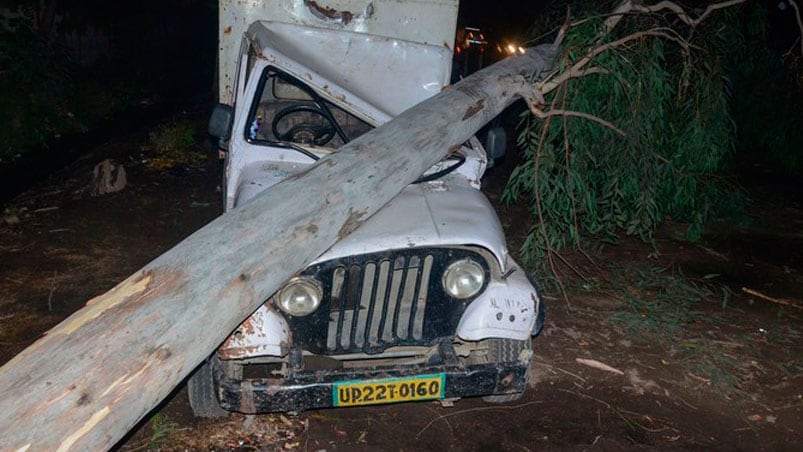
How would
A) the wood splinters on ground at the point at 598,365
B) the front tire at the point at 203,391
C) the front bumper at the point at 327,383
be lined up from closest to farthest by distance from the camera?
1. the front bumper at the point at 327,383
2. the front tire at the point at 203,391
3. the wood splinters on ground at the point at 598,365

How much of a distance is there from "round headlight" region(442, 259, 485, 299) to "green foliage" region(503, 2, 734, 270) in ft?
5.71

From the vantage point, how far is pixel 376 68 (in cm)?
495

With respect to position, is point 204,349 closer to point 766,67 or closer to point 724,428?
point 724,428

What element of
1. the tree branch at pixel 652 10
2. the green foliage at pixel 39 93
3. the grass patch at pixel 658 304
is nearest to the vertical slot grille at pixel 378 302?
the grass patch at pixel 658 304

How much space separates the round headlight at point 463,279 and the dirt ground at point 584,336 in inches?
41.5

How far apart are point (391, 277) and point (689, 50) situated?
13.9ft

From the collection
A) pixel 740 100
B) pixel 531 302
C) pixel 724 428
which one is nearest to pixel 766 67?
pixel 740 100

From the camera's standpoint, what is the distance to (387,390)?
336cm

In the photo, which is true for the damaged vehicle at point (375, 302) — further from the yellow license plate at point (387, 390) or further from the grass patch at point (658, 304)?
the grass patch at point (658, 304)

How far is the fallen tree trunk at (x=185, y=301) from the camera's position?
7.49ft

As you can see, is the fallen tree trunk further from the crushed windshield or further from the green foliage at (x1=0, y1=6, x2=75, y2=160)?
the green foliage at (x1=0, y1=6, x2=75, y2=160)

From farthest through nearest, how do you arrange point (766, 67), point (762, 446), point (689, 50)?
point (766, 67), point (689, 50), point (762, 446)

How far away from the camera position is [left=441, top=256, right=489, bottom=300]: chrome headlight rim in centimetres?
347

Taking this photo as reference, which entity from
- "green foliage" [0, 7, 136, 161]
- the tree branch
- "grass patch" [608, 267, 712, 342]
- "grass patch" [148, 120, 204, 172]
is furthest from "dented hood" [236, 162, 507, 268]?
"green foliage" [0, 7, 136, 161]
